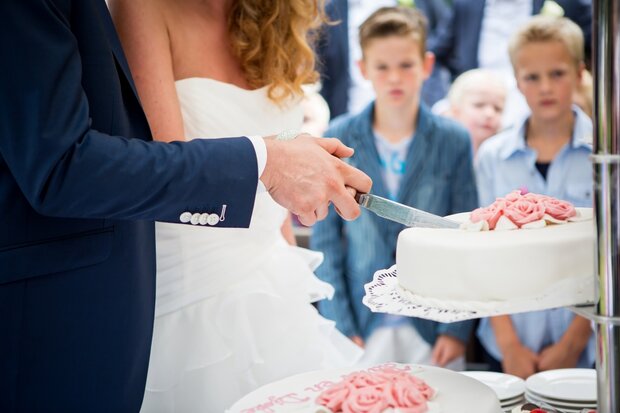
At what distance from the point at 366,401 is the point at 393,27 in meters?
2.60

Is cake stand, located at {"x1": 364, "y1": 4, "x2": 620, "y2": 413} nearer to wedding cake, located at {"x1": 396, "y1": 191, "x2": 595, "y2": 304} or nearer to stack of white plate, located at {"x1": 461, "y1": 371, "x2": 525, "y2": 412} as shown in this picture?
wedding cake, located at {"x1": 396, "y1": 191, "x2": 595, "y2": 304}

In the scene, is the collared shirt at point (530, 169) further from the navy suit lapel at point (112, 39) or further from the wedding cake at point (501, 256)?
the navy suit lapel at point (112, 39)

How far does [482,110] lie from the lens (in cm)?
410

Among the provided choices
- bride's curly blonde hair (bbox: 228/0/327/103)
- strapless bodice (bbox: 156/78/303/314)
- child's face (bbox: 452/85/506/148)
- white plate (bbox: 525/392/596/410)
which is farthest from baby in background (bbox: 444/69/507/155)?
white plate (bbox: 525/392/596/410)

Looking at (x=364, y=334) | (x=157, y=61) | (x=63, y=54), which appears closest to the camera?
(x=63, y=54)

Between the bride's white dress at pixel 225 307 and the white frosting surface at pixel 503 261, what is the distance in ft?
2.22

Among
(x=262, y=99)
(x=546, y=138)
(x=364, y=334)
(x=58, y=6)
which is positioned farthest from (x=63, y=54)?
(x=546, y=138)

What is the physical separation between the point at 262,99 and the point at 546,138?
1.85m

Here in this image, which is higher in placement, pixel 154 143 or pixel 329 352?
pixel 154 143

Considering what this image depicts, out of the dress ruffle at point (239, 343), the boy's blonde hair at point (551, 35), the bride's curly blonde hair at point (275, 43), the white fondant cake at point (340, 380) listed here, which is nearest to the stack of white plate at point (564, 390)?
the white fondant cake at point (340, 380)

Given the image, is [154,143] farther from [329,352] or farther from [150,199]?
[329,352]

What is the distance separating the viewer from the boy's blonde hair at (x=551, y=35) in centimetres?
344

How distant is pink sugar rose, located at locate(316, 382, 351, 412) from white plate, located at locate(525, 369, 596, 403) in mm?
522

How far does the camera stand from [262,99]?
1.99 m
